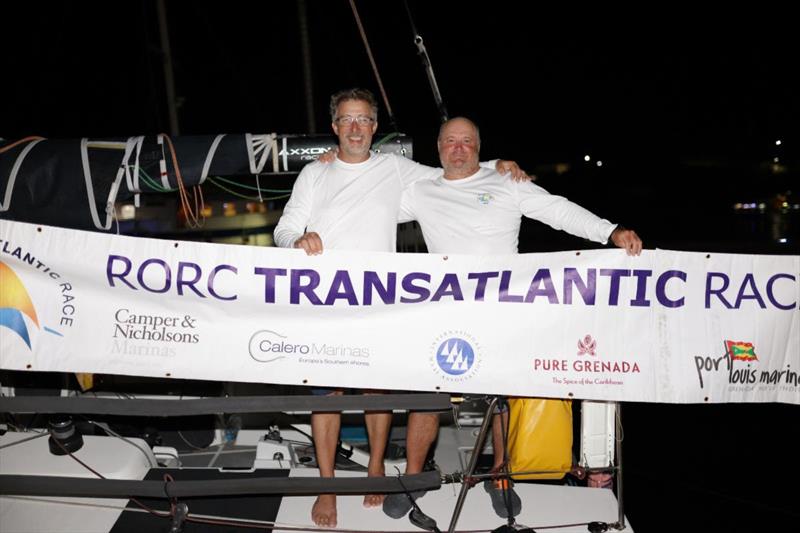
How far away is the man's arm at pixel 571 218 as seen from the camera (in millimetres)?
2984

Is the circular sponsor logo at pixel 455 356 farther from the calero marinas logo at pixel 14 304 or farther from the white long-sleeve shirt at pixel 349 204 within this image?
the calero marinas logo at pixel 14 304

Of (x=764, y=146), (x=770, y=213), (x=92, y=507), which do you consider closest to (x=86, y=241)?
(x=92, y=507)

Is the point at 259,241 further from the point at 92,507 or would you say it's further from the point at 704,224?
the point at 704,224

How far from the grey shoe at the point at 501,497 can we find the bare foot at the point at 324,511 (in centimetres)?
91

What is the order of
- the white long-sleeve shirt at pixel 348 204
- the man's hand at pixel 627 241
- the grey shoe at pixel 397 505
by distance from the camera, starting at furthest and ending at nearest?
the white long-sleeve shirt at pixel 348 204 → the grey shoe at pixel 397 505 → the man's hand at pixel 627 241

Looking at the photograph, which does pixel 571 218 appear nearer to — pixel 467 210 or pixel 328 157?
pixel 467 210

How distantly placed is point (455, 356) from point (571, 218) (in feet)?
3.37

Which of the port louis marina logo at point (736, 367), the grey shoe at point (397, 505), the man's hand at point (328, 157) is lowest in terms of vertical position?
the grey shoe at point (397, 505)

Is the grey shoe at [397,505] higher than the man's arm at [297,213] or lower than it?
lower

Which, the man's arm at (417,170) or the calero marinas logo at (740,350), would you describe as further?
the man's arm at (417,170)

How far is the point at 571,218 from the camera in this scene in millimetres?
3137

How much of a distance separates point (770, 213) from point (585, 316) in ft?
133

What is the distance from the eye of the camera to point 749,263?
300cm

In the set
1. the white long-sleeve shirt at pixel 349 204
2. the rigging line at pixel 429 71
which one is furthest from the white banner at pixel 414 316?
the rigging line at pixel 429 71
